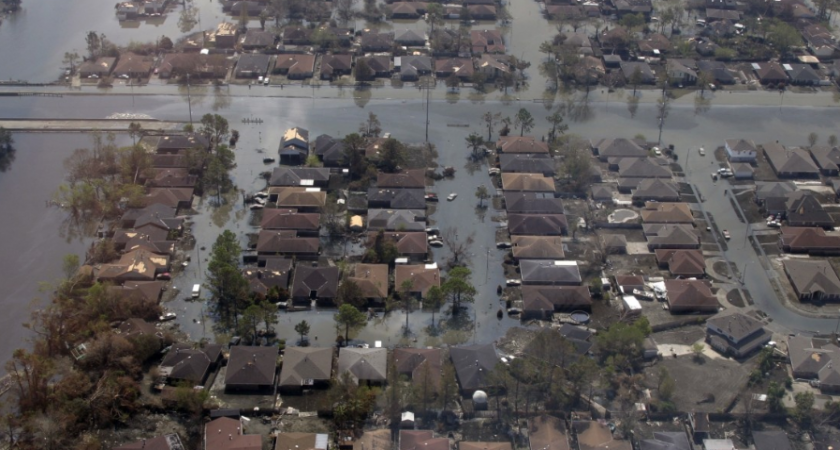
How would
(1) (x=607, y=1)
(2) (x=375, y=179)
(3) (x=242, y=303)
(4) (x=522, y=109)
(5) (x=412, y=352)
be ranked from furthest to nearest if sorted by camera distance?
(1) (x=607, y=1) → (4) (x=522, y=109) → (2) (x=375, y=179) → (3) (x=242, y=303) → (5) (x=412, y=352)

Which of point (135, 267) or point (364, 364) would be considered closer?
point (364, 364)

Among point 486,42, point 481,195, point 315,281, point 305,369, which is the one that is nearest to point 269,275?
point 315,281

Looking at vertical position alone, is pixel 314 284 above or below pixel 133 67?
below

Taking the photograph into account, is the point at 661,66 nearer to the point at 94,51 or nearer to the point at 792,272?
the point at 792,272

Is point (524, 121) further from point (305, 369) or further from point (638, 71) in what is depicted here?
point (305, 369)

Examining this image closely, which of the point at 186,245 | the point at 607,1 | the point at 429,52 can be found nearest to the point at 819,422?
the point at 186,245

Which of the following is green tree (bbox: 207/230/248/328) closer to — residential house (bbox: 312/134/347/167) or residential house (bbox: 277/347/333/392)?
residential house (bbox: 277/347/333/392)
